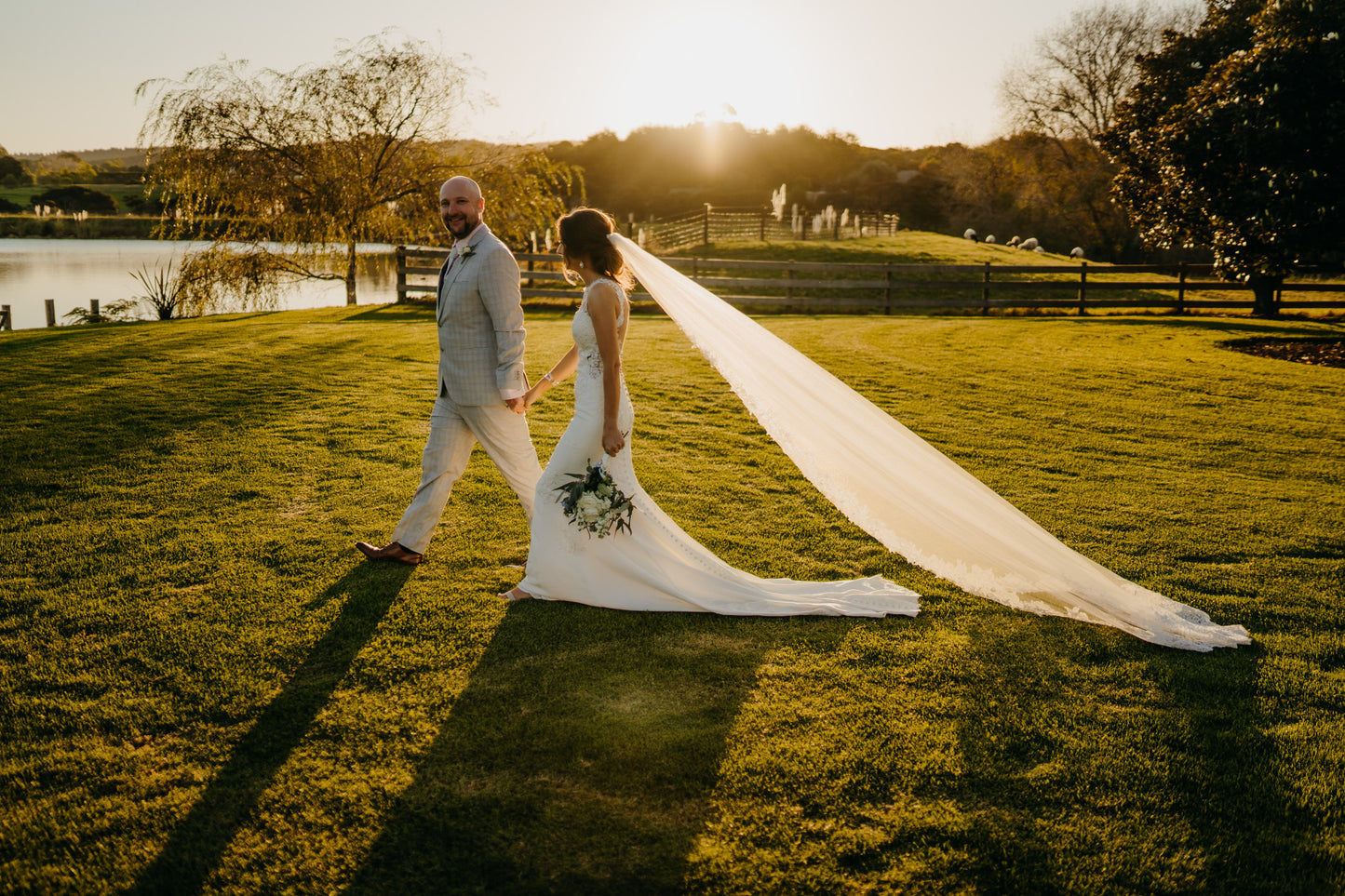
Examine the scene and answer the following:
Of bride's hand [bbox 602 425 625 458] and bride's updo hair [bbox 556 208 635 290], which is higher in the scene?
bride's updo hair [bbox 556 208 635 290]

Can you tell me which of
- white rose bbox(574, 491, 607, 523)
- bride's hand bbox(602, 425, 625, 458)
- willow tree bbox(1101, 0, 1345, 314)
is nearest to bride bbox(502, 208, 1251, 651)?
bride's hand bbox(602, 425, 625, 458)

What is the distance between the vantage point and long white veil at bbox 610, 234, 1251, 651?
14.6 ft

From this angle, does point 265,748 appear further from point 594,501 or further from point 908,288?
point 908,288

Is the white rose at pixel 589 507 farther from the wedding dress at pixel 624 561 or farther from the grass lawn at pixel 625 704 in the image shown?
the grass lawn at pixel 625 704

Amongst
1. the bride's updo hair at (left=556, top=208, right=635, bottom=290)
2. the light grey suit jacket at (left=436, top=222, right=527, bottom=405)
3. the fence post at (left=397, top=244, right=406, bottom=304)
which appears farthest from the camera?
the fence post at (left=397, top=244, right=406, bottom=304)

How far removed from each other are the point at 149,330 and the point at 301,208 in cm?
874

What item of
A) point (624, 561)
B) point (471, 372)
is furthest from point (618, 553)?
point (471, 372)

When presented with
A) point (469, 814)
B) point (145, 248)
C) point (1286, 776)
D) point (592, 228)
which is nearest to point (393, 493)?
point (592, 228)

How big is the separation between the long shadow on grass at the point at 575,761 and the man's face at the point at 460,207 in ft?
7.61

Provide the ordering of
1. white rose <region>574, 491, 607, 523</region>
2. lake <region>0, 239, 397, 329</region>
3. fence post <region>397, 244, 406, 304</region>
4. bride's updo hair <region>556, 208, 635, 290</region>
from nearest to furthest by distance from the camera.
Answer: bride's updo hair <region>556, 208, 635, 290</region>
white rose <region>574, 491, 607, 523</region>
fence post <region>397, 244, 406, 304</region>
lake <region>0, 239, 397, 329</region>

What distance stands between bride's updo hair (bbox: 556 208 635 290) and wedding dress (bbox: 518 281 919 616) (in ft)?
1.00

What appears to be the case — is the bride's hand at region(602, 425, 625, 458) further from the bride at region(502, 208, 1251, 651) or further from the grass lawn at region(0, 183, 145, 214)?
the grass lawn at region(0, 183, 145, 214)

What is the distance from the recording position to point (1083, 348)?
1566cm

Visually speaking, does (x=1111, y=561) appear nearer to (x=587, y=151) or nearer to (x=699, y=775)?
(x=699, y=775)
